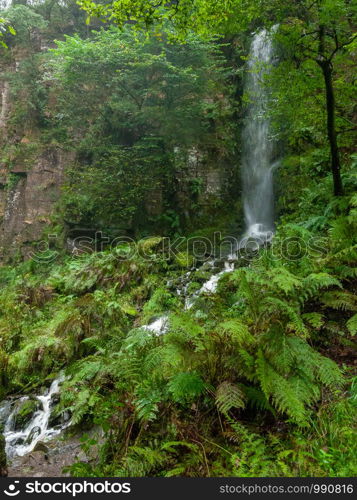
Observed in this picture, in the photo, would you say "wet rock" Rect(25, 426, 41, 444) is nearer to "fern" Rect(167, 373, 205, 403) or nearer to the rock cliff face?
"fern" Rect(167, 373, 205, 403)

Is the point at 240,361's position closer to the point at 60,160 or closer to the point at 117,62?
the point at 117,62

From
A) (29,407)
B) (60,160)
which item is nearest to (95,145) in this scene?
(60,160)

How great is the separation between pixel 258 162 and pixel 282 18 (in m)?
7.10

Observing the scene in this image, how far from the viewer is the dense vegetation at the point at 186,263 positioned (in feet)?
8.98

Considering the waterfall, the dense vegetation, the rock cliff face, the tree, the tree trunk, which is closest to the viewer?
the dense vegetation

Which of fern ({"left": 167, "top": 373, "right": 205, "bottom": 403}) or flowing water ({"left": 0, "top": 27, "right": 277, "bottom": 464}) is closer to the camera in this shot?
fern ({"left": 167, "top": 373, "right": 205, "bottom": 403})

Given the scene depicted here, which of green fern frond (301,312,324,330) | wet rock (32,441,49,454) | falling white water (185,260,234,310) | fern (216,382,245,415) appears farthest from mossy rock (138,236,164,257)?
fern (216,382,245,415)

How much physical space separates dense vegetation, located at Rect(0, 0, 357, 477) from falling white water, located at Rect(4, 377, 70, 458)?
18.3 inches

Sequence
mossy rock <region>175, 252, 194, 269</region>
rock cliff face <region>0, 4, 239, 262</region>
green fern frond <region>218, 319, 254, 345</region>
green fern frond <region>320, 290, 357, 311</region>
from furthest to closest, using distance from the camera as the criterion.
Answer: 1. rock cliff face <region>0, 4, 239, 262</region>
2. mossy rock <region>175, 252, 194, 269</region>
3. green fern frond <region>320, 290, 357, 311</region>
4. green fern frond <region>218, 319, 254, 345</region>

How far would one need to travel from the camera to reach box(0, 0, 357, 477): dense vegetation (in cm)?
274

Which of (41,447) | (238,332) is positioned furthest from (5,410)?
(238,332)

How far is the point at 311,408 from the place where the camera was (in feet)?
9.41

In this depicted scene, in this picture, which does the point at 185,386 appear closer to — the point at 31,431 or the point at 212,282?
the point at 31,431

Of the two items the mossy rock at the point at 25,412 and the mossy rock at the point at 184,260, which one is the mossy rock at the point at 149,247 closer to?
the mossy rock at the point at 184,260
